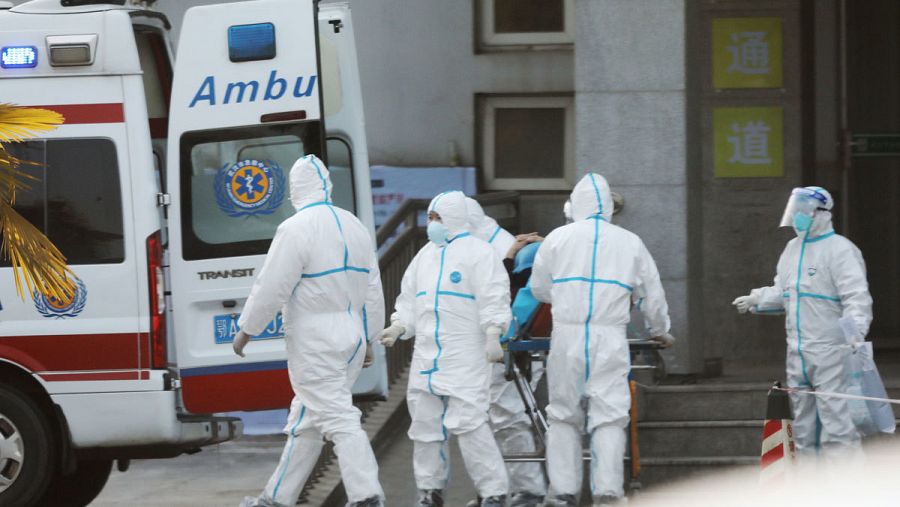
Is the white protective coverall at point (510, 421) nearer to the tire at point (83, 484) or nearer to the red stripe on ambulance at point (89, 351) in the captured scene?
the red stripe on ambulance at point (89, 351)

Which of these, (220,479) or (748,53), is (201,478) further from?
(748,53)

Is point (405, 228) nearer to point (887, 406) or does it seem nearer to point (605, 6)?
point (605, 6)

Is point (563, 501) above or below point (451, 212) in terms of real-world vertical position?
below

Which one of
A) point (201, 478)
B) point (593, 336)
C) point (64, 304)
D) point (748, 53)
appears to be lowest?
point (201, 478)

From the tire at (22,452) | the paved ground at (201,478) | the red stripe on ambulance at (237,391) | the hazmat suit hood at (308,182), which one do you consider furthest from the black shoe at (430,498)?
the tire at (22,452)

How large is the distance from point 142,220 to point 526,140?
5974mm

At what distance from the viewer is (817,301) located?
928cm

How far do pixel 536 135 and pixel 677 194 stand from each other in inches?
123

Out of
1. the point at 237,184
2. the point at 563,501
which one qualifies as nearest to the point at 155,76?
the point at 237,184

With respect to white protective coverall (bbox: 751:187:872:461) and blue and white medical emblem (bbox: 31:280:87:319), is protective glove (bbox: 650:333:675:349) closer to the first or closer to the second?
white protective coverall (bbox: 751:187:872:461)

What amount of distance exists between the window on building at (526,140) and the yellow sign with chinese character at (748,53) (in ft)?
4.58

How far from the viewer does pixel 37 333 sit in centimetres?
834

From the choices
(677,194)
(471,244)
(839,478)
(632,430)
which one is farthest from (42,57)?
(839,478)

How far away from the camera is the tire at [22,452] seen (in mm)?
8320
